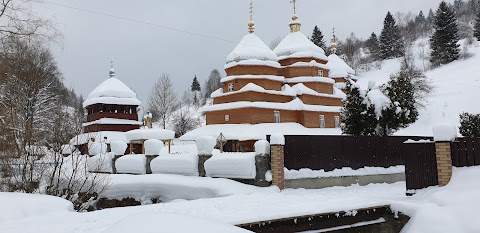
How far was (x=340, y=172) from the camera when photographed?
12.7m

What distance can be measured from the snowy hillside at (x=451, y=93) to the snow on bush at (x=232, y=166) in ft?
80.9

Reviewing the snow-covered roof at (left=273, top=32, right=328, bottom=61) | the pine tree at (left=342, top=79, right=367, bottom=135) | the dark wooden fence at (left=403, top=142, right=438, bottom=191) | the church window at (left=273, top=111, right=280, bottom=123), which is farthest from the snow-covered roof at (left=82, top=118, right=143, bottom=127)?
the dark wooden fence at (left=403, top=142, right=438, bottom=191)

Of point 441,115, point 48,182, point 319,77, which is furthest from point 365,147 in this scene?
point 441,115

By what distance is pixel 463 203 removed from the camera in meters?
7.19

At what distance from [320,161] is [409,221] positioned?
5.06 m

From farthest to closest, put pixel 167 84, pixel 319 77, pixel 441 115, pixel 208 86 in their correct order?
pixel 208 86
pixel 167 84
pixel 441 115
pixel 319 77

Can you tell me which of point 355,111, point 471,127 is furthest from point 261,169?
point 471,127

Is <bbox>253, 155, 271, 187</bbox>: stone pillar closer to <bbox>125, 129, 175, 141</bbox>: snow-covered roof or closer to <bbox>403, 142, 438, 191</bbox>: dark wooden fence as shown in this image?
<bbox>403, 142, 438, 191</bbox>: dark wooden fence

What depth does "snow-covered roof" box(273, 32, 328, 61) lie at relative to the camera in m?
30.5

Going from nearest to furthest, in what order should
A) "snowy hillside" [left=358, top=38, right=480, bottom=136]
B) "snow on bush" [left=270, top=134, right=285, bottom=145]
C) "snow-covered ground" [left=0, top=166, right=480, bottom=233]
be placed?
1. "snow-covered ground" [left=0, top=166, right=480, bottom=233]
2. "snow on bush" [left=270, top=134, right=285, bottom=145]
3. "snowy hillside" [left=358, top=38, right=480, bottom=136]

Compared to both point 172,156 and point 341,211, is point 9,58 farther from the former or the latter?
point 341,211

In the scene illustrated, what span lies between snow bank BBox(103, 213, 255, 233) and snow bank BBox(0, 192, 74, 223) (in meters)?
3.74

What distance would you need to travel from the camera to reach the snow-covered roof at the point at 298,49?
100 feet

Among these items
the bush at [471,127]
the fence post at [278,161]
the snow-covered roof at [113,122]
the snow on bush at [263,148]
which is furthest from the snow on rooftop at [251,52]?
the fence post at [278,161]
